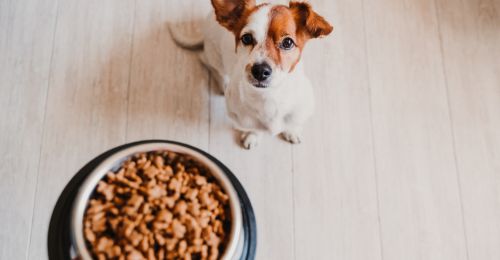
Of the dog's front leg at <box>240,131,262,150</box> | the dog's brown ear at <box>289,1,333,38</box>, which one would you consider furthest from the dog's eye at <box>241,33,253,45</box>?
the dog's front leg at <box>240,131,262,150</box>

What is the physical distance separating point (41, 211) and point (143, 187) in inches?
37.8

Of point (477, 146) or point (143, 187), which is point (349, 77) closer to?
point (477, 146)

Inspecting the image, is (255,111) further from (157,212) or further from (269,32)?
(157,212)

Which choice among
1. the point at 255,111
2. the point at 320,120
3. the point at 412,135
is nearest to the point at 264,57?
the point at 255,111

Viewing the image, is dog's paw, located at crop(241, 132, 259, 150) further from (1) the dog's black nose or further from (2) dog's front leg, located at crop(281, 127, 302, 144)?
(1) the dog's black nose

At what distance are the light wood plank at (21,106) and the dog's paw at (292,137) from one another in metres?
1.03

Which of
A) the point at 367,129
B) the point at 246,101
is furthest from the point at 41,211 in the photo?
the point at 367,129

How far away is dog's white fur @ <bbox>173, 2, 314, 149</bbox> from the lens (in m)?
1.14

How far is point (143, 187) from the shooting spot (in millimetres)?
839

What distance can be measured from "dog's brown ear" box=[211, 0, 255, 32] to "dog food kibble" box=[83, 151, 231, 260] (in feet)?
1.70

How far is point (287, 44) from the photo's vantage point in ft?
3.82

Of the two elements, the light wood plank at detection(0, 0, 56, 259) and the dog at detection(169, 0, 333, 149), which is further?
the light wood plank at detection(0, 0, 56, 259)

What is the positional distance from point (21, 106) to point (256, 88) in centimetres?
110

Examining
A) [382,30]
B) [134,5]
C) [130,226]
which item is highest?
[134,5]
